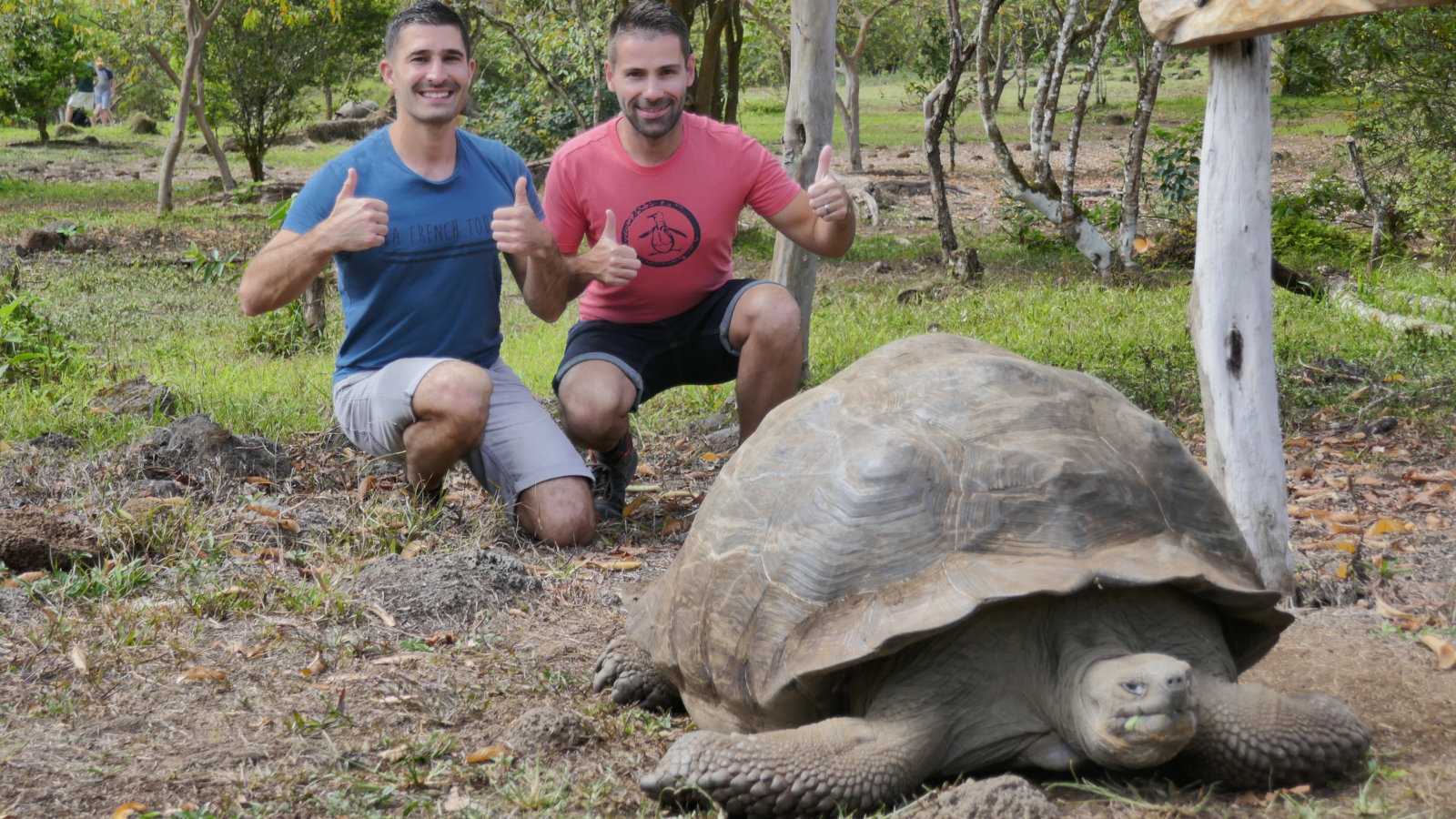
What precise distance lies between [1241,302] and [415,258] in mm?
2520

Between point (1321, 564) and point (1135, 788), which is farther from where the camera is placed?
point (1321, 564)

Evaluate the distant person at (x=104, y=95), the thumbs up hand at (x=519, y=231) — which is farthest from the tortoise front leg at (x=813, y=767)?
the distant person at (x=104, y=95)

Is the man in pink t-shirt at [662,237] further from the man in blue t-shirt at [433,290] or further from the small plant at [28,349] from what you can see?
the small plant at [28,349]

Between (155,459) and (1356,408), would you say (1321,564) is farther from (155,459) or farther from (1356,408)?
(155,459)

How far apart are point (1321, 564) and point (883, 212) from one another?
37.0 feet

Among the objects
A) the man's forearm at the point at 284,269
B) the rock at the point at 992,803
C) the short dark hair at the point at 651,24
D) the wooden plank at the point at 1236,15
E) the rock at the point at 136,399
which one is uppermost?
the short dark hair at the point at 651,24

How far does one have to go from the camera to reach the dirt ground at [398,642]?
2650mm

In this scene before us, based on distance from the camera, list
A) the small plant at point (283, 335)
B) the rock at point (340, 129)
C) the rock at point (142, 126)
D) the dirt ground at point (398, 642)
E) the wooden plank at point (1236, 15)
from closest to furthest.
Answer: the dirt ground at point (398, 642) → the wooden plank at point (1236, 15) → the small plant at point (283, 335) → the rock at point (340, 129) → the rock at point (142, 126)

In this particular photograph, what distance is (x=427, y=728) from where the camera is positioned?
118 inches

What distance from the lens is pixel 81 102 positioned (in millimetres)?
31750

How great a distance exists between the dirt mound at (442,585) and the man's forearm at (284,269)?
92 cm

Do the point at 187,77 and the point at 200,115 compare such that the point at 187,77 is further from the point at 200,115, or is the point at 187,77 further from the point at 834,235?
the point at 834,235

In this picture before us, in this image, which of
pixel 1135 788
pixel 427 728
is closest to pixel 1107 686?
pixel 1135 788

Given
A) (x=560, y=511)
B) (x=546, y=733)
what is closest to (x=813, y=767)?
(x=546, y=733)
